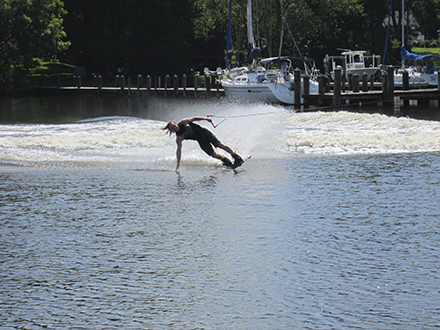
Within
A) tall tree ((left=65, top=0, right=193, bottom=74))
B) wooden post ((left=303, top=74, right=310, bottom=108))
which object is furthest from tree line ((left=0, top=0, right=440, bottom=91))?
wooden post ((left=303, top=74, right=310, bottom=108))

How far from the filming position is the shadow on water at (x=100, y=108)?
30422mm

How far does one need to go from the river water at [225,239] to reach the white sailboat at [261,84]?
16076 millimetres

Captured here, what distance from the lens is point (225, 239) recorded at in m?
9.04

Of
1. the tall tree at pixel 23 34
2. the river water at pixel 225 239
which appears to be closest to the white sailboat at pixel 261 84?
the tall tree at pixel 23 34

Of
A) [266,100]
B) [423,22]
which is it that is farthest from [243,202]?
[423,22]

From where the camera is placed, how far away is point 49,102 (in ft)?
138

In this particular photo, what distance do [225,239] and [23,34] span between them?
38.4 m

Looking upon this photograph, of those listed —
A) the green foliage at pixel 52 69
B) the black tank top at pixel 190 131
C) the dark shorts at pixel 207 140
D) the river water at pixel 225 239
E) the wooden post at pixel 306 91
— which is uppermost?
the green foliage at pixel 52 69

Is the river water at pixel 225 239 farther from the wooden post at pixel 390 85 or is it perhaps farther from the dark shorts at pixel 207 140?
the wooden post at pixel 390 85

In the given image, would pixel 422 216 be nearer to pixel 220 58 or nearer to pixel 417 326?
pixel 417 326

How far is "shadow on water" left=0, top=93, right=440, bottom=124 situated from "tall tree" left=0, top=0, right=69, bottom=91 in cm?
230

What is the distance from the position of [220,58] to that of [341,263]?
62586 millimetres

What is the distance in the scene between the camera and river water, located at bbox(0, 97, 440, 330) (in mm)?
6578

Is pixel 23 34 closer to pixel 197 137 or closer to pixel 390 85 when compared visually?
pixel 390 85
